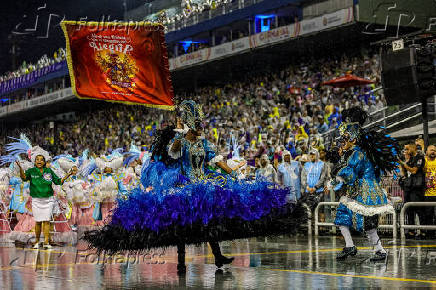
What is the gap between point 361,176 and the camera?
373 inches

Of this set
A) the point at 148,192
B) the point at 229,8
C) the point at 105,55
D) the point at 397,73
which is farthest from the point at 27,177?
the point at 229,8

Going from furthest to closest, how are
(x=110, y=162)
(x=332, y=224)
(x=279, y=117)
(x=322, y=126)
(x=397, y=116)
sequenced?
1. (x=279, y=117)
2. (x=322, y=126)
3. (x=397, y=116)
4. (x=110, y=162)
5. (x=332, y=224)

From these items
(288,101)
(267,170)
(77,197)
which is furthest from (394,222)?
(288,101)

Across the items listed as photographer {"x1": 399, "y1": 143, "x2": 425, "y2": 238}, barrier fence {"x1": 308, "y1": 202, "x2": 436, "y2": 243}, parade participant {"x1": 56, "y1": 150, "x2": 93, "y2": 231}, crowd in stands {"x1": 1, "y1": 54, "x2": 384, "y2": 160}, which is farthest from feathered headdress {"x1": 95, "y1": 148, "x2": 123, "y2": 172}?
photographer {"x1": 399, "y1": 143, "x2": 425, "y2": 238}

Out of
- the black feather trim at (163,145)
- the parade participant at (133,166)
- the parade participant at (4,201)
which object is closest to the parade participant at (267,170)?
the parade participant at (133,166)

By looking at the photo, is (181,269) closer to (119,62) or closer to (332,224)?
(119,62)

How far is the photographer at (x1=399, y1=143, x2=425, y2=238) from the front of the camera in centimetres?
1322

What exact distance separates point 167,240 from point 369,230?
291cm

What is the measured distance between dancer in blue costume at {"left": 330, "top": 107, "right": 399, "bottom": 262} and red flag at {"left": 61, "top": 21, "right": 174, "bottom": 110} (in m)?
2.73

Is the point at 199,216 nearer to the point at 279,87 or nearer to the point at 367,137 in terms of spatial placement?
the point at 367,137

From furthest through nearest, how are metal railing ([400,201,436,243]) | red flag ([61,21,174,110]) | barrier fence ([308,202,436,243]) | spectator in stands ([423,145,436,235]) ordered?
spectator in stands ([423,145,436,235]) < barrier fence ([308,202,436,243]) < metal railing ([400,201,436,243]) < red flag ([61,21,174,110])

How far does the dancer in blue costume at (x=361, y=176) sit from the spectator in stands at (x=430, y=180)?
3779 mm

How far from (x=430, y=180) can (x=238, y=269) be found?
233 inches

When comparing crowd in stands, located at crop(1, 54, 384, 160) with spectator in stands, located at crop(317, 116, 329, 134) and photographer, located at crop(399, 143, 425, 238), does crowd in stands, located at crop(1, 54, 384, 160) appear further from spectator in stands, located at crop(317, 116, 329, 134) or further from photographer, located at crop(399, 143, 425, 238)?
photographer, located at crop(399, 143, 425, 238)
